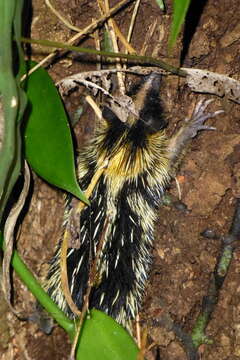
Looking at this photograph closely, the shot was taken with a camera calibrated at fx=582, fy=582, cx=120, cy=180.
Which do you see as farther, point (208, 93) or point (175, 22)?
point (208, 93)

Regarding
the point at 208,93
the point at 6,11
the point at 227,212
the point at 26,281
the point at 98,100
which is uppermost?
the point at 6,11

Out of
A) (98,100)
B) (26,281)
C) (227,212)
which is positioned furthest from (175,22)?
(26,281)

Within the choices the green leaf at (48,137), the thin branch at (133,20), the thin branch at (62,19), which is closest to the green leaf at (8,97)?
the green leaf at (48,137)

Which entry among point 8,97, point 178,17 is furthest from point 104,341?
point 178,17

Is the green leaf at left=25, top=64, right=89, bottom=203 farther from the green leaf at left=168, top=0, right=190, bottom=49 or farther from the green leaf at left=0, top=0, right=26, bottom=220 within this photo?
the green leaf at left=168, top=0, right=190, bottom=49

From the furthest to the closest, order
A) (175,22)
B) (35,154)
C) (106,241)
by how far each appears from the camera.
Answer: (106,241), (35,154), (175,22)

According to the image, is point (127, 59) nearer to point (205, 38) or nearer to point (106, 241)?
point (205, 38)

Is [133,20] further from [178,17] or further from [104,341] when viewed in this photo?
[104,341]

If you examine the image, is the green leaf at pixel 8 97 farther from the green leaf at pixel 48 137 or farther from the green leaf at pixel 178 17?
the green leaf at pixel 178 17
